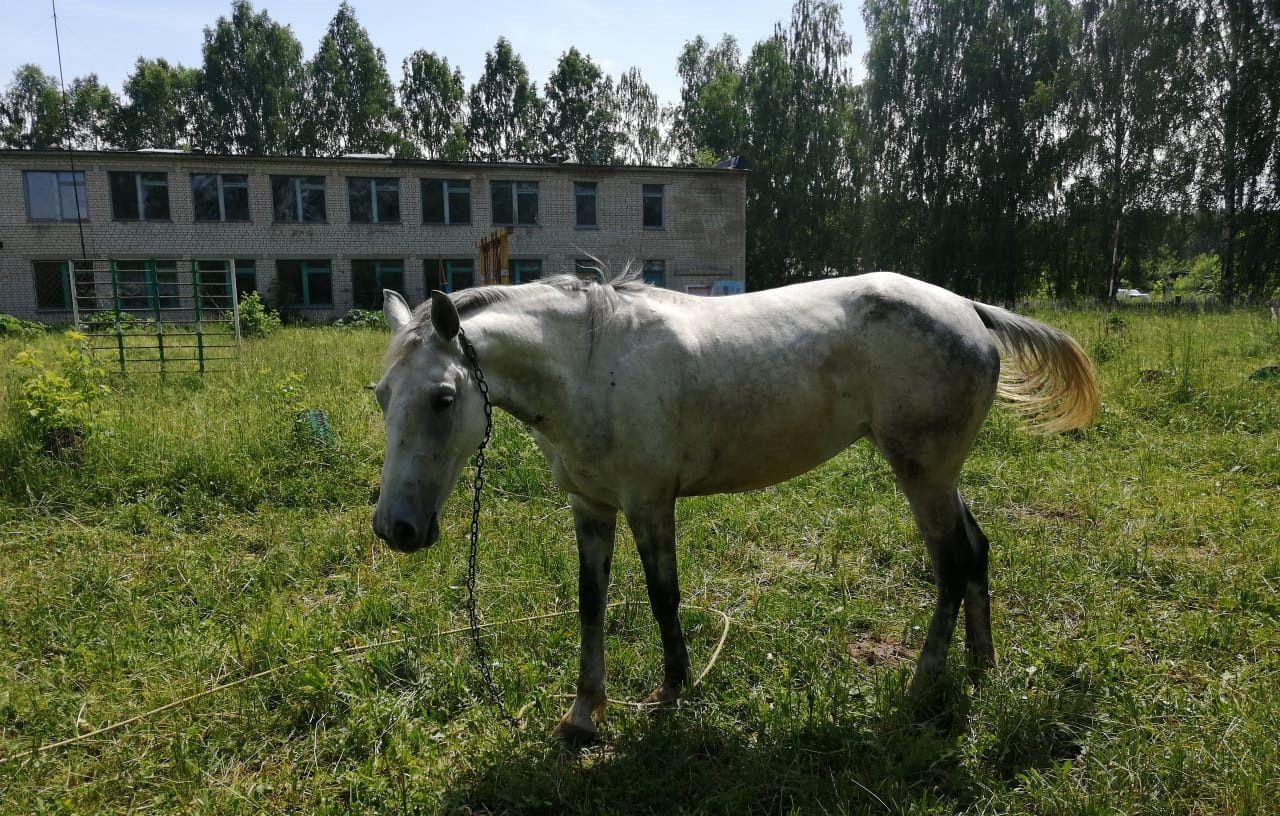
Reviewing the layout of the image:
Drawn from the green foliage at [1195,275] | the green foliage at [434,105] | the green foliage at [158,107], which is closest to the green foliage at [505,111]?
the green foliage at [434,105]

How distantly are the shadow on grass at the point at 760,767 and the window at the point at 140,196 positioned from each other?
26.9m

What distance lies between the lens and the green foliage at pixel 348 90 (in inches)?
1602

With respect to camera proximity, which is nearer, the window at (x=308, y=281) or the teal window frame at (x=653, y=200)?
the window at (x=308, y=281)

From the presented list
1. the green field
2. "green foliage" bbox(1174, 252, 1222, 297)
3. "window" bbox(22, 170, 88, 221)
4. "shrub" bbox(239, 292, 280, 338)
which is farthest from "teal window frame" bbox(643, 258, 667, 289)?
"green foliage" bbox(1174, 252, 1222, 297)

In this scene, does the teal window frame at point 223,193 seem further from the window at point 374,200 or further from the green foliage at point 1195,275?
the green foliage at point 1195,275

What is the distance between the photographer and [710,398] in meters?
2.84

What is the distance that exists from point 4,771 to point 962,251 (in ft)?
97.2

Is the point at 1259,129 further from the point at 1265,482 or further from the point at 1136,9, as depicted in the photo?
Answer: the point at 1265,482

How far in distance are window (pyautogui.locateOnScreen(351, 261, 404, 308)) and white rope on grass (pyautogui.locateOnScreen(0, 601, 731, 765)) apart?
23245 millimetres

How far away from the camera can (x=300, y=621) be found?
3645 millimetres

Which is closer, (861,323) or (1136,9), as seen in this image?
(861,323)

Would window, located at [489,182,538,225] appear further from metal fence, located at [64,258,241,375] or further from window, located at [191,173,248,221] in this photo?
metal fence, located at [64,258,241,375]

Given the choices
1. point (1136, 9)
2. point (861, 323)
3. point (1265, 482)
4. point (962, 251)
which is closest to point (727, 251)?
point (962, 251)

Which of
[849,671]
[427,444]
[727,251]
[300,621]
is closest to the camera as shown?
[427,444]
